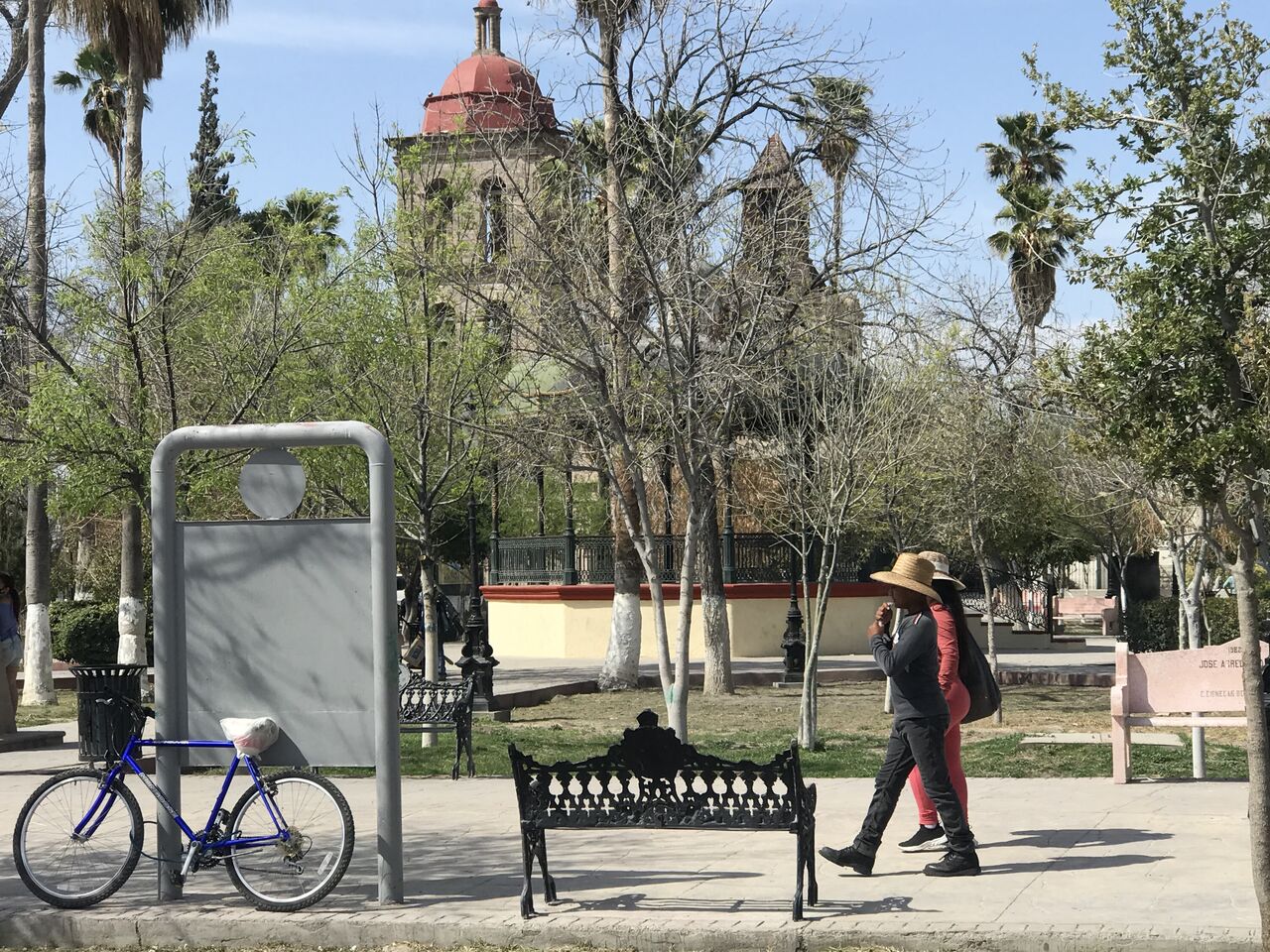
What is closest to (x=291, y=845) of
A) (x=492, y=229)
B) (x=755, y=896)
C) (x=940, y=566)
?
(x=755, y=896)

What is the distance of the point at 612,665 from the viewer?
22.9 meters

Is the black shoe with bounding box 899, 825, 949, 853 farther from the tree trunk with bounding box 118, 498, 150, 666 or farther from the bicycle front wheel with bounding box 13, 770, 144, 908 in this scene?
the tree trunk with bounding box 118, 498, 150, 666

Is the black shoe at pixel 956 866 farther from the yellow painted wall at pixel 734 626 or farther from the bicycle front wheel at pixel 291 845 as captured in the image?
the yellow painted wall at pixel 734 626

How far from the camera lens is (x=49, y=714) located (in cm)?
1939

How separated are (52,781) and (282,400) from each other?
10.9m

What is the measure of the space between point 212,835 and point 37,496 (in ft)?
52.5

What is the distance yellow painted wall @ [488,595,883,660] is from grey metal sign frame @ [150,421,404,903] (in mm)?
21289

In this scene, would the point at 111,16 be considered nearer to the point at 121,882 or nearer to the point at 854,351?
the point at 854,351

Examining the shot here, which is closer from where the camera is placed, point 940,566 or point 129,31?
point 940,566

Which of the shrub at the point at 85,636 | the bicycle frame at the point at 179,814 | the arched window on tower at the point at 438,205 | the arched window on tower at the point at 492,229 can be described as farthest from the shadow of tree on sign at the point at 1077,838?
the shrub at the point at 85,636

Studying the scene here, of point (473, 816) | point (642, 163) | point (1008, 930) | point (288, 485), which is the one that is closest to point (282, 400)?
point (642, 163)

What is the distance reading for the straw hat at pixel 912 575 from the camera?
7688 millimetres

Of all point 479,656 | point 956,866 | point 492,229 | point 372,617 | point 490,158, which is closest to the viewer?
point 372,617

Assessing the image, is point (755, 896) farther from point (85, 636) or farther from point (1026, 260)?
point (1026, 260)
